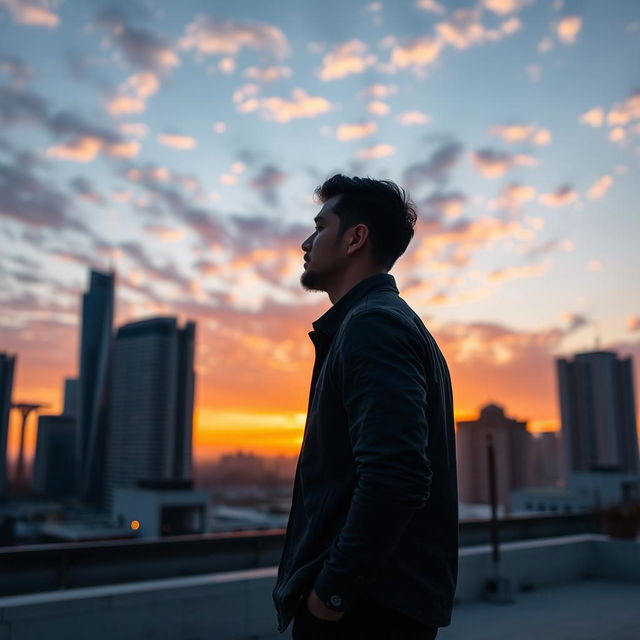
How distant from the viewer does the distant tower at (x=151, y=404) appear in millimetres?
98312

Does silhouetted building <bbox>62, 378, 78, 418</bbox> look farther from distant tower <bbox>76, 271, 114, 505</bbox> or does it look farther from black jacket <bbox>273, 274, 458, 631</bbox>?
black jacket <bbox>273, 274, 458, 631</bbox>

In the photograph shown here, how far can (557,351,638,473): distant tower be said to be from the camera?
6969 centimetres

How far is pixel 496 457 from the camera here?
224ft

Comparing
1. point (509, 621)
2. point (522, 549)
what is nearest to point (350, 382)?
point (509, 621)

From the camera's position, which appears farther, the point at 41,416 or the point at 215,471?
the point at 215,471

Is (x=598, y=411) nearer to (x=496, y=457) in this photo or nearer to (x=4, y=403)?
(x=496, y=457)

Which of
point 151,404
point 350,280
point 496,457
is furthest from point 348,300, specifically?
point 151,404

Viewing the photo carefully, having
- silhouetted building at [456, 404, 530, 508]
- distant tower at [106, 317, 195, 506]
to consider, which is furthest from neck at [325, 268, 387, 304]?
distant tower at [106, 317, 195, 506]

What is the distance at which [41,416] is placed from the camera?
114 meters

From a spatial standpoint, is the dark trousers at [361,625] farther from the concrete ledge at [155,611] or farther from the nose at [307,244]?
the concrete ledge at [155,611]

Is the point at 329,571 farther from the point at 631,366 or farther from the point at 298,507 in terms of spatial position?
the point at 631,366

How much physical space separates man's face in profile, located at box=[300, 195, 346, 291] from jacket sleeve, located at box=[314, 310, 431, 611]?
36cm

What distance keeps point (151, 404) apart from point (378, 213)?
104 metres

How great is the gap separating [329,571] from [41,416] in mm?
129268
